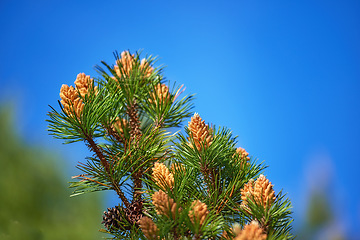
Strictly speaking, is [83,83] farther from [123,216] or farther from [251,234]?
[251,234]

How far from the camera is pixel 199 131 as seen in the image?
766mm

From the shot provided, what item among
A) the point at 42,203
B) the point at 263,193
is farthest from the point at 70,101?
the point at 42,203

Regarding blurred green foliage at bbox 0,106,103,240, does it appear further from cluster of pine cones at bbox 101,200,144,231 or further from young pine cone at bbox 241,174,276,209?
young pine cone at bbox 241,174,276,209

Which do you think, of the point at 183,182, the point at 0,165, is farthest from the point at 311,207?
the point at 183,182

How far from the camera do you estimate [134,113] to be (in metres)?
0.93

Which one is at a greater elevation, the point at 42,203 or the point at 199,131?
the point at 42,203

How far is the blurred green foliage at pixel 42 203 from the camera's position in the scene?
4.61 meters

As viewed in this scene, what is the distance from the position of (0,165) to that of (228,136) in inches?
210

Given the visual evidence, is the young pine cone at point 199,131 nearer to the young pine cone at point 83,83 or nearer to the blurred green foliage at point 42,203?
the young pine cone at point 83,83

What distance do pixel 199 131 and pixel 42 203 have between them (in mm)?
4597

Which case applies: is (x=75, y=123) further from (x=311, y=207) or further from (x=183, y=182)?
(x=311, y=207)

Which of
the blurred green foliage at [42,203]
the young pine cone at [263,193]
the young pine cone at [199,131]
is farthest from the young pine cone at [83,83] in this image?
the blurred green foliage at [42,203]

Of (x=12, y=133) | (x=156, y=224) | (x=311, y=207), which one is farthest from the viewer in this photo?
(x=12, y=133)

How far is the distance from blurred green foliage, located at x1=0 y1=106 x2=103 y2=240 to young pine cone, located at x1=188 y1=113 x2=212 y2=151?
13.3 feet
